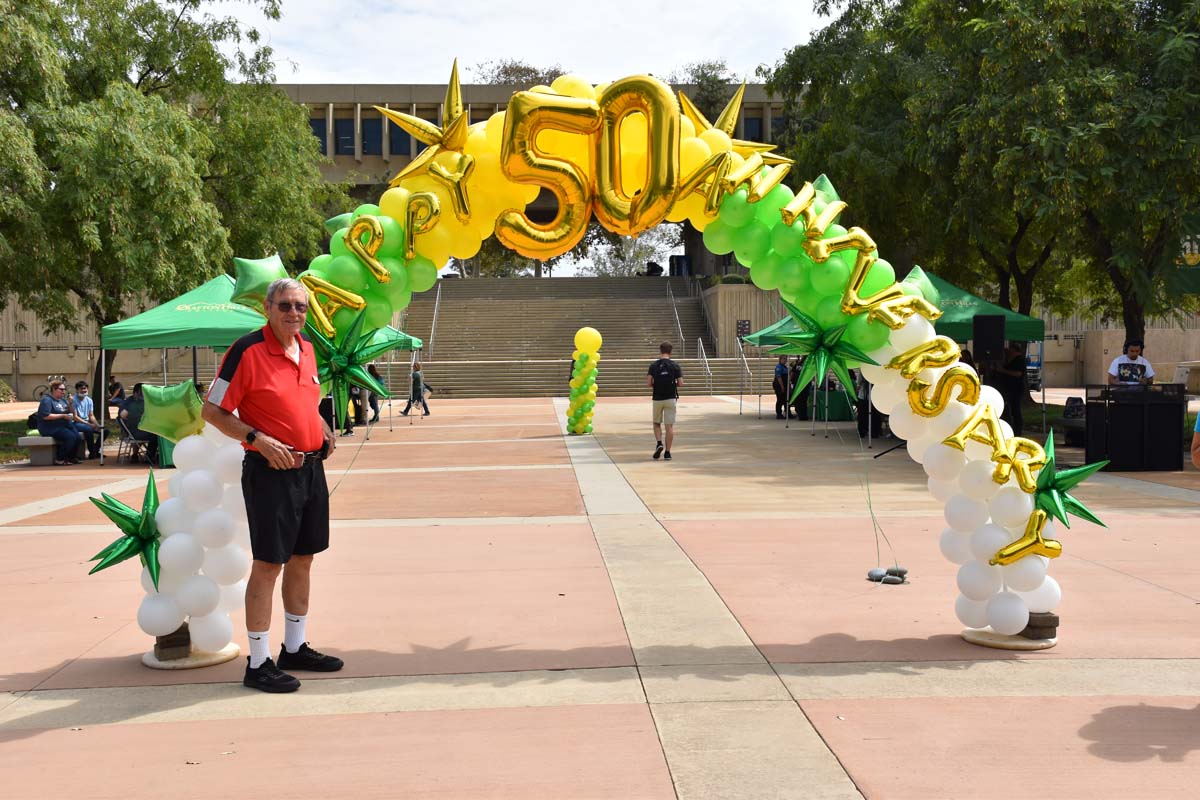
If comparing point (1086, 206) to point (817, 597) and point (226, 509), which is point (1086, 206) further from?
point (226, 509)

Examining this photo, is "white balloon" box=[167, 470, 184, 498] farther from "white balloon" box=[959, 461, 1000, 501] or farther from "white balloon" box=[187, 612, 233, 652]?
"white balloon" box=[959, 461, 1000, 501]

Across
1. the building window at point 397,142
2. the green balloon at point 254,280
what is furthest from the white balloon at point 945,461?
the building window at point 397,142

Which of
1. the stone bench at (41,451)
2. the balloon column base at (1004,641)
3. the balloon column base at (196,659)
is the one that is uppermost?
the balloon column base at (1004,641)

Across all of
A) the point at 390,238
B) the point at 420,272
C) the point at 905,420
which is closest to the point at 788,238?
Answer: the point at 905,420

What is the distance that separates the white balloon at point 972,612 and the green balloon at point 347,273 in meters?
3.83

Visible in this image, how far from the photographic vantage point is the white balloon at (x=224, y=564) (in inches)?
232

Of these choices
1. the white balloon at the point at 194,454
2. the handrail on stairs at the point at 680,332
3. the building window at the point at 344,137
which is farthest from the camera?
the building window at the point at 344,137

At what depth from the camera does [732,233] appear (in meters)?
6.49

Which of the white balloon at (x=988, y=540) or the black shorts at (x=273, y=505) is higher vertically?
the black shorts at (x=273, y=505)

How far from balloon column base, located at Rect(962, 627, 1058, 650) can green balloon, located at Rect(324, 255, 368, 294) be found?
12.9 ft

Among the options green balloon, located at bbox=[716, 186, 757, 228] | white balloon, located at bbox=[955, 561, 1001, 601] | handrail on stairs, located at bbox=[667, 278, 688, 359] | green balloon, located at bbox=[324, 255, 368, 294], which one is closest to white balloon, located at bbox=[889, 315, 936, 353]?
green balloon, located at bbox=[716, 186, 757, 228]

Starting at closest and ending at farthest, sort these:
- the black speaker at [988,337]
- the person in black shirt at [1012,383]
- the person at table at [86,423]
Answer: the black speaker at [988,337] < the person in black shirt at [1012,383] < the person at table at [86,423]

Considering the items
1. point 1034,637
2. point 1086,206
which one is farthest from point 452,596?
point 1086,206

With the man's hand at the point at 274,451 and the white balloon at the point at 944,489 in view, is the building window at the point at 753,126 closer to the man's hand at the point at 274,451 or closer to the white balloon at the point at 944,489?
the white balloon at the point at 944,489
